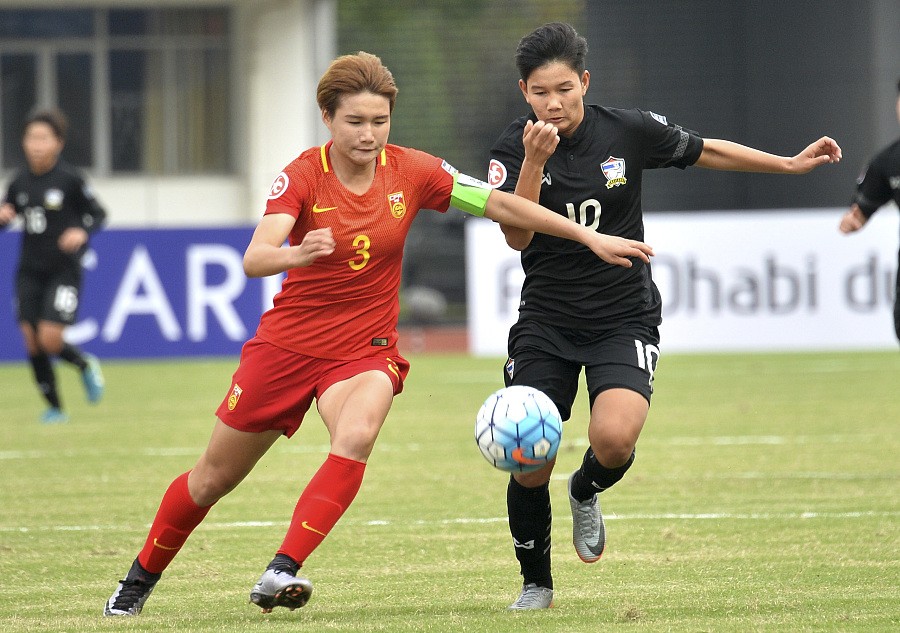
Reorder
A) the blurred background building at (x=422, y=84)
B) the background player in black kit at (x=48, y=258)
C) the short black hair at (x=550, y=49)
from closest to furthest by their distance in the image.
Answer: the short black hair at (x=550, y=49), the background player in black kit at (x=48, y=258), the blurred background building at (x=422, y=84)

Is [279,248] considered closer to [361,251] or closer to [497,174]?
[361,251]

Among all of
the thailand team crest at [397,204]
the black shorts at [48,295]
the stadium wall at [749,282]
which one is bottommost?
the stadium wall at [749,282]

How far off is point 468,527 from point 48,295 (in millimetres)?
6255

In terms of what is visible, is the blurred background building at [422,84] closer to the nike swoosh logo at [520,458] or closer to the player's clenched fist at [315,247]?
the nike swoosh logo at [520,458]

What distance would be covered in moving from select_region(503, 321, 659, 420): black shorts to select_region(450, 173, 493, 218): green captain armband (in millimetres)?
547

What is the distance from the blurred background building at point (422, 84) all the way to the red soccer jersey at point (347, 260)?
16872 mm

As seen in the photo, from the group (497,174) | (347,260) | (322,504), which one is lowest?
(322,504)

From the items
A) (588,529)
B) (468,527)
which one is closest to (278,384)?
(588,529)

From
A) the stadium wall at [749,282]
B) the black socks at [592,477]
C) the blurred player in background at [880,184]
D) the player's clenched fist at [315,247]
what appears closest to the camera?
the player's clenched fist at [315,247]

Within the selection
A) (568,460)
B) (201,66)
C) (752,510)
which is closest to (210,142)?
(201,66)

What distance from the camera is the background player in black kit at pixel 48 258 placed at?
1219 cm

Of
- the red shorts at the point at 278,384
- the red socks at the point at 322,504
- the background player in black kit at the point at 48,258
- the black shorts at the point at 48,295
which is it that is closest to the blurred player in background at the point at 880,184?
the red shorts at the point at 278,384

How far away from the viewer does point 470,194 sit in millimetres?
5191

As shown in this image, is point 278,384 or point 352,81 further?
point 278,384
